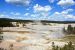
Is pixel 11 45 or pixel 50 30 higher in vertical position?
pixel 50 30

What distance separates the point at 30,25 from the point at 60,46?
1156mm

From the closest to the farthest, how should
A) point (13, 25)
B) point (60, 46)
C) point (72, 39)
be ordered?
point (60, 46)
point (72, 39)
point (13, 25)

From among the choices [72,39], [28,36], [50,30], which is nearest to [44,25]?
[50,30]

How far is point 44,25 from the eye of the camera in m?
5.12

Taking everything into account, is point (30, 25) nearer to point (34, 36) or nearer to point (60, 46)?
point (34, 36)

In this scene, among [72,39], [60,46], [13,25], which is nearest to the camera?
[60,46]

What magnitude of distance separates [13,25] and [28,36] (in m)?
0.63

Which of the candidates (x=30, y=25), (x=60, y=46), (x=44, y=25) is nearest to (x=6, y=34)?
(x=30, y=25)

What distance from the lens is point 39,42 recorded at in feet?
A: 15.6

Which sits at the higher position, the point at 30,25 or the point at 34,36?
the point at 30,25

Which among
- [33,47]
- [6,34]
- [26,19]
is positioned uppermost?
[26,19]

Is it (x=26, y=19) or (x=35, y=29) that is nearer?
(x=26, y=19)

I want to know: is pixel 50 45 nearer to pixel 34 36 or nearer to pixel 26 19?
pixel 34 36

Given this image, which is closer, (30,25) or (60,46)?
(60,46)
